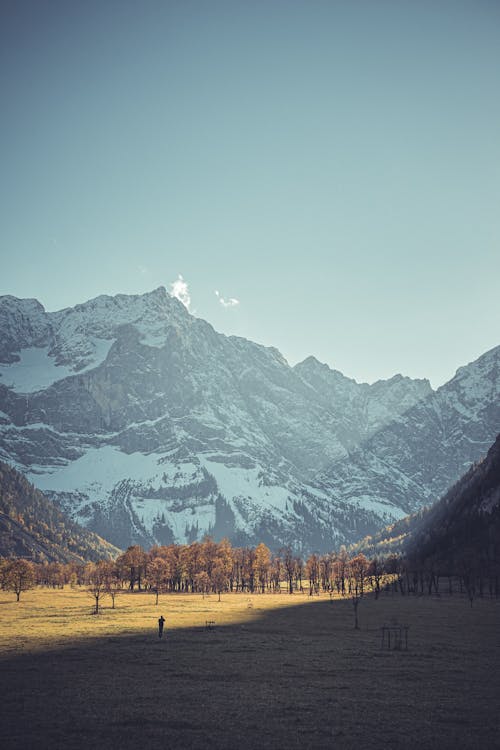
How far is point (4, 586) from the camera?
14888cm

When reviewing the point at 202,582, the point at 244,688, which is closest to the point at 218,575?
the point at 202,582

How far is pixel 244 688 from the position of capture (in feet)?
133

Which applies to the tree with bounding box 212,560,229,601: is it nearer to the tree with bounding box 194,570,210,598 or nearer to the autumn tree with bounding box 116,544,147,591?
the tree with bounding box 194,570,210,598

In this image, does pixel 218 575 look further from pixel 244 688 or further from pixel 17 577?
pixel 244 688

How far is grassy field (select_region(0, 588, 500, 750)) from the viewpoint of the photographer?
29.5 meters

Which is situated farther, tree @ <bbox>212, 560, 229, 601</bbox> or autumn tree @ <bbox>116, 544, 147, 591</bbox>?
autumn tree @ <bbox>116, 544, 147, 591</bbox>

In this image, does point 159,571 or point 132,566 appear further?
point 132,566

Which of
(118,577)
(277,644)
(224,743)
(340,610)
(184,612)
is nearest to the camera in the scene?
(224,743)

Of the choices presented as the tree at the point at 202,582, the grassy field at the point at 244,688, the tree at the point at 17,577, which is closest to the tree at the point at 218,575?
the tree at the point at 202,582

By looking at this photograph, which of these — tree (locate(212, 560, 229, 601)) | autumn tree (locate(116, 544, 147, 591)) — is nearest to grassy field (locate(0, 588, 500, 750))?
tree (locate(212, 560, 229, 601))

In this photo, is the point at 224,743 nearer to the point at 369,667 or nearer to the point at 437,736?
the point at 437,736

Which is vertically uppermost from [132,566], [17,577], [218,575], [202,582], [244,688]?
[244,688]

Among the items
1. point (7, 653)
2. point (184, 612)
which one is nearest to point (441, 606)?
point (184, 612)

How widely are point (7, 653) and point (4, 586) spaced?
107m
